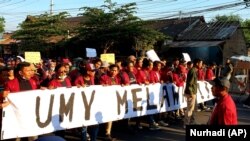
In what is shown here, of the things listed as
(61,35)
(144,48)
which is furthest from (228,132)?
(61,35)

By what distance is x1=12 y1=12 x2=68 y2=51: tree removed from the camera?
38.3m

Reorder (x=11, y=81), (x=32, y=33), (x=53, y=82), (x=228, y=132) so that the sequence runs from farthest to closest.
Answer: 1. (x=32, y=33)
2. (x=53, y=82)
3. (x=11, y=81)
4. (x=228, y=132)

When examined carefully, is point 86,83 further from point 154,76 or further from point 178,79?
point 178,79

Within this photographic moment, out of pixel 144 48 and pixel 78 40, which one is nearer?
pixel 144 48

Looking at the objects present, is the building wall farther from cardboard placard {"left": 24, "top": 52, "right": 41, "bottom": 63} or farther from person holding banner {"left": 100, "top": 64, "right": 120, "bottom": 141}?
person holding banner {"left": 100, "top": 64, "right": 120, "bottom": 141}

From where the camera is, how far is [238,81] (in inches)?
739

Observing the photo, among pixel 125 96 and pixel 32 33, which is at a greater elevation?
pixel 32 33

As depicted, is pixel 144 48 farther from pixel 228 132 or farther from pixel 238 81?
pixel 228 132

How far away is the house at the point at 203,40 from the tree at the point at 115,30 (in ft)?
8.53

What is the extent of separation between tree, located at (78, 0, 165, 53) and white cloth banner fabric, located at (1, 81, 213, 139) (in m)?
20.1

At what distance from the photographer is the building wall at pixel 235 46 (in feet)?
109

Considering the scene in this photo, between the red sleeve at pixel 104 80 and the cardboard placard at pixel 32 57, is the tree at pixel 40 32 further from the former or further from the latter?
the red sleeve at pixel 104 80

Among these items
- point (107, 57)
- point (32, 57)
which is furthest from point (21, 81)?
point (32, 57)

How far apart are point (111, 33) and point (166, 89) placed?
20.6 m
